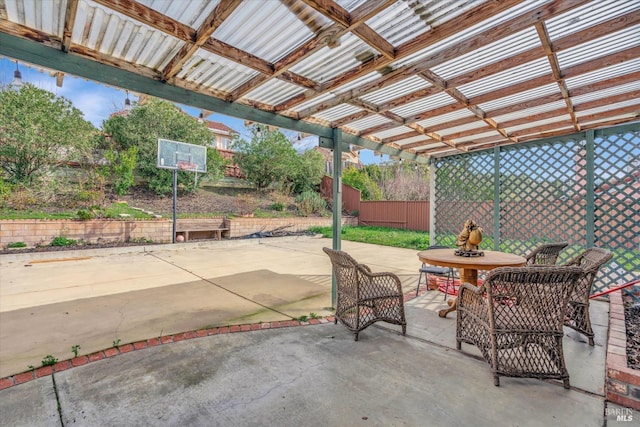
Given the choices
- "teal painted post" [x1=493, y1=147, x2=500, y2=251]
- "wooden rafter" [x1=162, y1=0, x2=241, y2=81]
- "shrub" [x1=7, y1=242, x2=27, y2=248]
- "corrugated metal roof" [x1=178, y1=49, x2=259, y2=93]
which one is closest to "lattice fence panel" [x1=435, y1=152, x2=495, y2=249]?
"teal painted post" [x1=493, y1=147, x2=500, y2=251]

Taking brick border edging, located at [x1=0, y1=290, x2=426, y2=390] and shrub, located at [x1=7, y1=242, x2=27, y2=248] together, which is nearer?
brick border edging, located at [x1=0, y1=290, x2=426, y2=390]

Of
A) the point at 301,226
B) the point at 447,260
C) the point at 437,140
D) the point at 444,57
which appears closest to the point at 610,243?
the point at 437,140

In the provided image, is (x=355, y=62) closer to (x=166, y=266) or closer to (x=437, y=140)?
(x=437, y=140)

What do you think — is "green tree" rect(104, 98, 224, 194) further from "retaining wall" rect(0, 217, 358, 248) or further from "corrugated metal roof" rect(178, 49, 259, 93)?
"corrugated metal roof" rect(178, 49, 259, 93)

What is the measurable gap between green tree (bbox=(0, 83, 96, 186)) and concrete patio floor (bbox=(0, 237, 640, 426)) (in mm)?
6353

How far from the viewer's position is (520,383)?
6.95 ft

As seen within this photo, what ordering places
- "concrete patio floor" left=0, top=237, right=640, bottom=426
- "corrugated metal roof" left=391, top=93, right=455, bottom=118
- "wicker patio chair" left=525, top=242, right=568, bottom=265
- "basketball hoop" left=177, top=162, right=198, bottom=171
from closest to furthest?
1. "concrete patio floor" left=0, top=237, right=640, bottom=426
2. "corrugated metal roof" left=391, top=93, right=455, bottom=118
3. "wicker patio chair" left=525, top=242, right=568, bottom=265
4. "basketball hoop" left=177, top=162, right=198, bottom=171

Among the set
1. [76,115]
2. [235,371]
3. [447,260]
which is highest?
[76,115]

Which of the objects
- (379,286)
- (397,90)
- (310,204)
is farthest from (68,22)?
(310,204)

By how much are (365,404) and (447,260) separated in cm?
158

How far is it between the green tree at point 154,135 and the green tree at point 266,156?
2.07m

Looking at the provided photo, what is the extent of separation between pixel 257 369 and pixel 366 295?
1.13 m

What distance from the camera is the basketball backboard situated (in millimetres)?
9820

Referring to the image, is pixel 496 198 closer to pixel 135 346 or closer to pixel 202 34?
pixel 202 34
